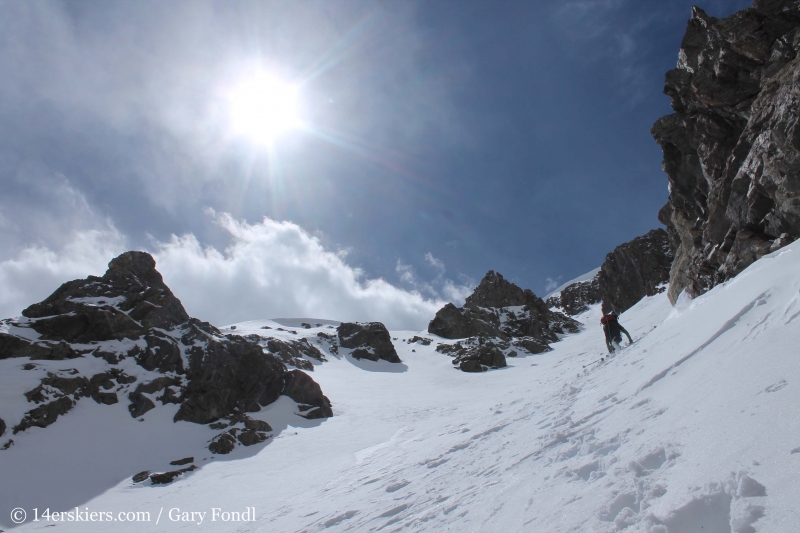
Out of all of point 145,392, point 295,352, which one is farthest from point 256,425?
point 295,352

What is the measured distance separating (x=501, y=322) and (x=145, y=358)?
8152 cm

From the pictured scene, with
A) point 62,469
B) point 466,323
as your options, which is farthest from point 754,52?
point 466,323

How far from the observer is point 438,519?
551cm

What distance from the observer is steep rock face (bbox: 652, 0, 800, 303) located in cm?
1448

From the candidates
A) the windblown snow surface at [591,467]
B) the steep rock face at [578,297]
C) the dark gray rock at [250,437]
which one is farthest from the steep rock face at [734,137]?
the steep rock face at [578,297]

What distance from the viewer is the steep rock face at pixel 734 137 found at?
47.5 ft

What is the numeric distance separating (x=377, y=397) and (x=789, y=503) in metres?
34.0

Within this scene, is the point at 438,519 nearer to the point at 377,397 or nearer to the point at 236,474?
the point at 236,474

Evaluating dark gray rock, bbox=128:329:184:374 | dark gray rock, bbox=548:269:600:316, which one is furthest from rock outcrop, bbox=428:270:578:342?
dark gray rock, bbox=128:329:184:374

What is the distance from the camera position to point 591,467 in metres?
4.66

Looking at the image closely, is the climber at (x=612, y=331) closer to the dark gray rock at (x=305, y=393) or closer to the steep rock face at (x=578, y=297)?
the dark gray rock at (x=305, y=393)

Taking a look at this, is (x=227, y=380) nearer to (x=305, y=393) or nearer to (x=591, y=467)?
(x=305, y=393)

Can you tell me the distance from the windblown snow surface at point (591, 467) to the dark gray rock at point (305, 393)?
1007cm

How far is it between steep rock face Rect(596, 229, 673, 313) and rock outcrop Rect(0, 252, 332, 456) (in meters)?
95.7
